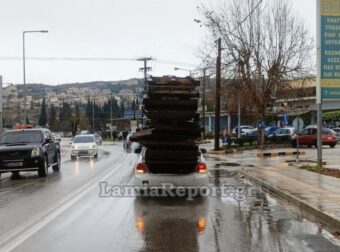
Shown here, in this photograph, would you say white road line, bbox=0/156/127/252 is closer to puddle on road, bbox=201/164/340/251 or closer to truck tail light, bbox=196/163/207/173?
puddle on road, bbox=201/164/340/251

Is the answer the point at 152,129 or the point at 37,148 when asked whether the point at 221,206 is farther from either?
the point at 37,148

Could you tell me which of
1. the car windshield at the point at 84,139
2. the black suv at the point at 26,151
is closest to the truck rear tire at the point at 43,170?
the black suv at the point at 26,151

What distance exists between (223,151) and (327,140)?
891cm

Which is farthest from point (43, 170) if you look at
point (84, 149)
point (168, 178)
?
point (84, 149)

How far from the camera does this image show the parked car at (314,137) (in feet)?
140

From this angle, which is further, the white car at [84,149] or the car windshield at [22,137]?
the white car at [84,149]

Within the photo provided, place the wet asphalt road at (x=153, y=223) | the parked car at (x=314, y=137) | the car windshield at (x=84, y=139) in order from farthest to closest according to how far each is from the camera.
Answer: the parked car at (x=314, y=137) → the car windshield at (x=84, y=139) → the wet asphalt road at (x=153, y=223)

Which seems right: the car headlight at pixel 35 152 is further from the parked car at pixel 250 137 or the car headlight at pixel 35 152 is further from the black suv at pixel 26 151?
the parked car at pixel 250 137

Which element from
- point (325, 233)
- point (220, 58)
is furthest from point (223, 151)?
point (325, 233)

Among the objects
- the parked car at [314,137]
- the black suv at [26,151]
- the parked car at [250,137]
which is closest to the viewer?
the black suv at [26,151]

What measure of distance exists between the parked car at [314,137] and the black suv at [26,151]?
25665mm

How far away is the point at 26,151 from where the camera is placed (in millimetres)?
20391

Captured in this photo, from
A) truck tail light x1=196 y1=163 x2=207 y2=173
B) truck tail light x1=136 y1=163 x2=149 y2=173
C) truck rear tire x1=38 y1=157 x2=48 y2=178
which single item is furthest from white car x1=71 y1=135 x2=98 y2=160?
truck tail light x1=196 y1=163 x2=207 y2=173

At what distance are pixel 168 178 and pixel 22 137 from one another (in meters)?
10.3
